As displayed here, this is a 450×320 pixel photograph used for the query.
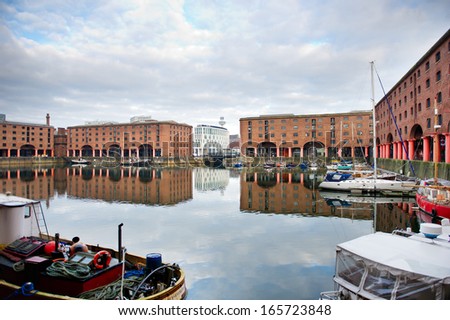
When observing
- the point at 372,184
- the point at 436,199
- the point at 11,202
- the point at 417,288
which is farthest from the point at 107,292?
the point at 372,184

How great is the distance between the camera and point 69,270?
7.50m

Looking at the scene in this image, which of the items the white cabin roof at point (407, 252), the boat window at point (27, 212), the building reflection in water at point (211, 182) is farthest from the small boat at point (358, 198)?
the boat window at point (27, 212)

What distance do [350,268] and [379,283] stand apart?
75cm

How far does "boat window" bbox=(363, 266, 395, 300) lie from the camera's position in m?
5.74

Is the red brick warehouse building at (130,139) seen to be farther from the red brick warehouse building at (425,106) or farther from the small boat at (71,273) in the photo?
the small boat at (71,273)

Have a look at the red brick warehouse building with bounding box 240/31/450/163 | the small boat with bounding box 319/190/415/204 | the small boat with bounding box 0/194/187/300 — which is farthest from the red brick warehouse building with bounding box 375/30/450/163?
the small boat with bounding box 0/194/187/300

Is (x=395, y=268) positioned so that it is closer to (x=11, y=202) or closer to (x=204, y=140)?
(x=11, y=202)

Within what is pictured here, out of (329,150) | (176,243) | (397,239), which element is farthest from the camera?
(329,150)

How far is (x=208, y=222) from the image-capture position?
18750 millimetres

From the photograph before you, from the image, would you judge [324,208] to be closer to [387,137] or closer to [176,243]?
[176,243]

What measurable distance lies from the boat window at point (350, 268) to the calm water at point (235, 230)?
219 centimetres

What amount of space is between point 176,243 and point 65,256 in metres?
5.81

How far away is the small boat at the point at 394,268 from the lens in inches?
212
